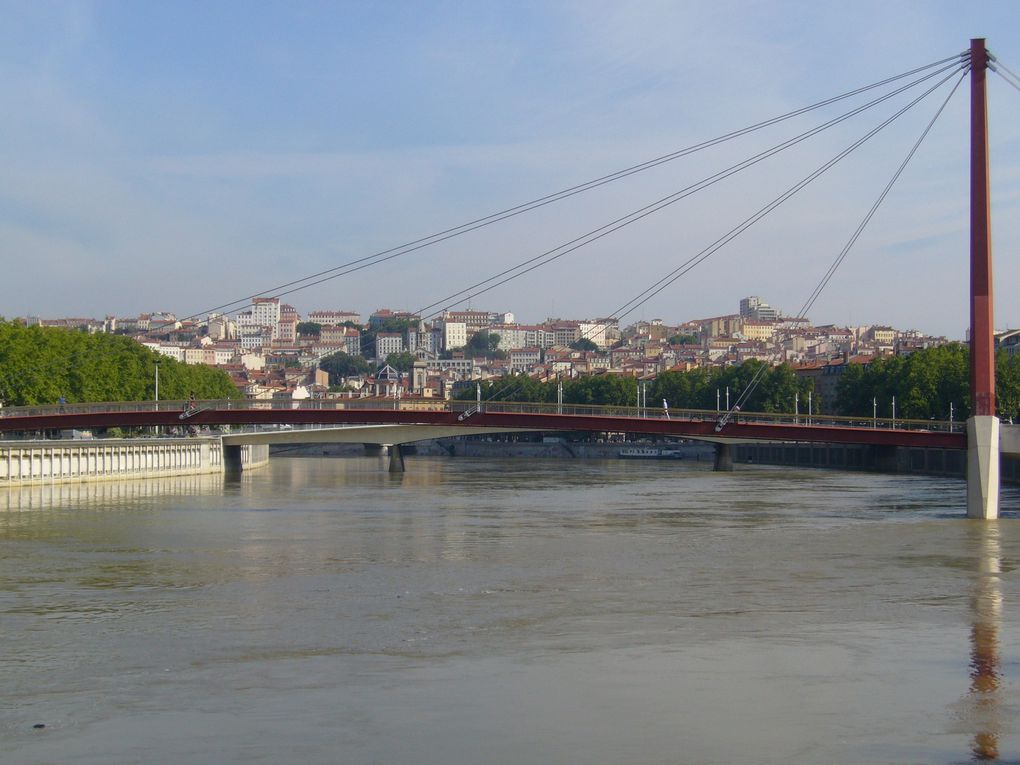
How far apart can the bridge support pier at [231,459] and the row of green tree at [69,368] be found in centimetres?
451

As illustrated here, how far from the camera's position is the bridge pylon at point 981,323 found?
28.9m

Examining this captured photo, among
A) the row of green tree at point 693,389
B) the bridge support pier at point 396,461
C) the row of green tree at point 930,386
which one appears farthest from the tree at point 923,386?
the bridge support pier at point 396,461

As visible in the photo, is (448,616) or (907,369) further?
(907,369)

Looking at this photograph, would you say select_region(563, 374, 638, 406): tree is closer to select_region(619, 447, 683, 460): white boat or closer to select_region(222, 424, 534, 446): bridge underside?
select_region(619, 447, 683, 460): white boat

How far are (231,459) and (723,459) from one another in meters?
22.7

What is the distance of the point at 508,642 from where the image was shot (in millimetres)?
14836

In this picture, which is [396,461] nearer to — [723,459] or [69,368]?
[723,459]

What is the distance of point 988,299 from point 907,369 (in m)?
48.6

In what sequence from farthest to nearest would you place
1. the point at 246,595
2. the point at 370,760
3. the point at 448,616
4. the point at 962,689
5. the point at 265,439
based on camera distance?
the point at 265,439 → the point at 246,595 → the point at 448,616 → the point at 962,689 → the point at 370,760

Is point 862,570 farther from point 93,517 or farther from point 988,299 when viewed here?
point 93,517

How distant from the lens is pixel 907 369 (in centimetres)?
7625

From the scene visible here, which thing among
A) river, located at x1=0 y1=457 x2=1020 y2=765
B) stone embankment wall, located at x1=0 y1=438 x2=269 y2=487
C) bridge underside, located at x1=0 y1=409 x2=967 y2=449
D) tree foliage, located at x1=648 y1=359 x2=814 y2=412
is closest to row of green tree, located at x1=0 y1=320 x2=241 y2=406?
stone embankment wall, located at x1=0 y1=438 x2=269 y2=487

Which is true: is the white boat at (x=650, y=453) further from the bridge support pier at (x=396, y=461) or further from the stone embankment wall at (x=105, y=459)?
the stone embankment wall at (x=105, y=459)

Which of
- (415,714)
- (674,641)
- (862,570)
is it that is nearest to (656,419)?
(862,570)
